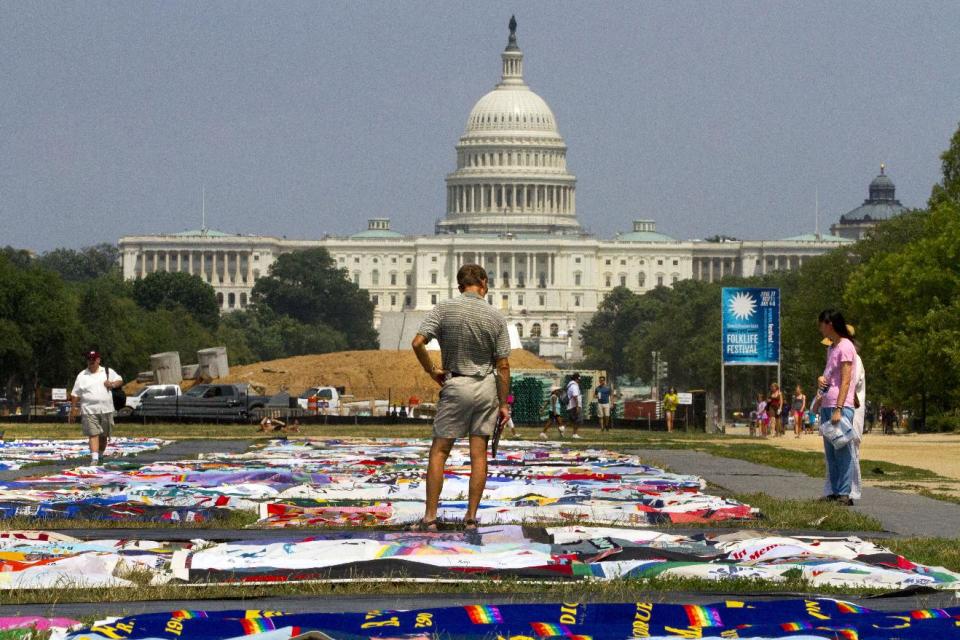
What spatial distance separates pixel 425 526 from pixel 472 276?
1.62 m

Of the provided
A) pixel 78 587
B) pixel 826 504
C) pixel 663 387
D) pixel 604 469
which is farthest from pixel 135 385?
pixel 78 587

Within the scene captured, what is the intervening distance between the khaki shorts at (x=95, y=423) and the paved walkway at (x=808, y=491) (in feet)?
18.9

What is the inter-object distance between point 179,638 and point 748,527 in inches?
230

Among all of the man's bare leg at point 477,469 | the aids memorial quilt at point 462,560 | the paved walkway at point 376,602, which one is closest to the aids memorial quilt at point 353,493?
the man's bare leg at point 477,469

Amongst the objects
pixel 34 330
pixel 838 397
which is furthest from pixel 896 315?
pixel 838 397

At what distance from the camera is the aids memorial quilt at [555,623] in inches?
291

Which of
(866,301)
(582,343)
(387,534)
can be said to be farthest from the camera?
(582,343)

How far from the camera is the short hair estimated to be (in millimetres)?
12569

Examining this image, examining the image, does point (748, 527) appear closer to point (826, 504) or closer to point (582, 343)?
point (826, 504)

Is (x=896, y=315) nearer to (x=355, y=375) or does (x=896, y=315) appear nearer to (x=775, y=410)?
(x=775, y=410)

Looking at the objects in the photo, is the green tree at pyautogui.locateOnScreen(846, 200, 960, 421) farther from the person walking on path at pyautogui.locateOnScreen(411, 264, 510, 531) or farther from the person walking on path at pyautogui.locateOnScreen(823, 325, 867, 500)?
the person walking on path at pyautogui.locateOnScreen(411, 264, 510, 531)

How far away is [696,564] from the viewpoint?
9836 mm

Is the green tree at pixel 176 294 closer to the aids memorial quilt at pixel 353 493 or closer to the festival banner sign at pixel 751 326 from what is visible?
the festival banner sign at pixel 751 326

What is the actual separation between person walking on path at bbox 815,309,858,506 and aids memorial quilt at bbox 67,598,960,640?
23.7ft
